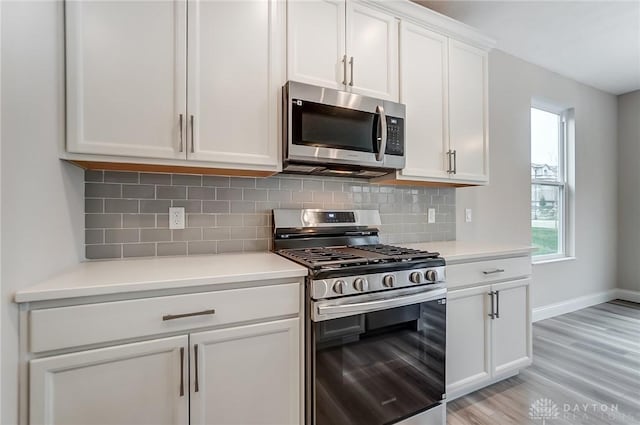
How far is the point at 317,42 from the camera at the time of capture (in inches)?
68.4

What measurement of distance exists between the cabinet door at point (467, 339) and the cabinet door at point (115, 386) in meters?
1.47

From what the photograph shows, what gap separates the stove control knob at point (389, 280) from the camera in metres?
1.50

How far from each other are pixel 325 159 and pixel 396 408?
53.5 inches

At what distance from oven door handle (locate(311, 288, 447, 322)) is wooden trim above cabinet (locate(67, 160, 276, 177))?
792 millimetres

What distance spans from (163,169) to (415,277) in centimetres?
143

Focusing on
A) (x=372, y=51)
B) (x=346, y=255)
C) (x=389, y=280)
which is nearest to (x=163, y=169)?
(x=346, y=255)

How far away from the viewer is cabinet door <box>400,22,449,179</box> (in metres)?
2.03

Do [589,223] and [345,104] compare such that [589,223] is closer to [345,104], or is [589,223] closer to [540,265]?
[540,265]

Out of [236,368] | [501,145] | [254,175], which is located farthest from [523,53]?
[236,368]

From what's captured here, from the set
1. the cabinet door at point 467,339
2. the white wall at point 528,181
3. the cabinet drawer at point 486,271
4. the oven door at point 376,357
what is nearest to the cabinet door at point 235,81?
the oven door at point 376,357

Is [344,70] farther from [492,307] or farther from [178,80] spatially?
[492,307]

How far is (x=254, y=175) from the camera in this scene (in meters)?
1.79

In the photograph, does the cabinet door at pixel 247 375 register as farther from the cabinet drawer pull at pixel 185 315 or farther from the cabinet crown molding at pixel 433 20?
the cabinet crown molding at pixel 433 20

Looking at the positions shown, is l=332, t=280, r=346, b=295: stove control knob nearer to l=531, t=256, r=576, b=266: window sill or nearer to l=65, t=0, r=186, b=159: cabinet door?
l=65, t=0, r=186, b=159: cabinet door
